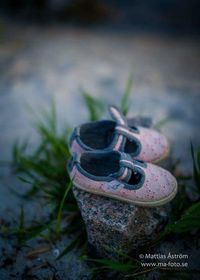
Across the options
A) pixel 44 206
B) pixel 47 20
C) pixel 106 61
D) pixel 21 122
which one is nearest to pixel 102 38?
pixel 106 61

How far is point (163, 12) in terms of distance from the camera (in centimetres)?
491

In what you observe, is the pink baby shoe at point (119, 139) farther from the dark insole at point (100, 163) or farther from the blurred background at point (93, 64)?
the blurred background at point (93, 64)

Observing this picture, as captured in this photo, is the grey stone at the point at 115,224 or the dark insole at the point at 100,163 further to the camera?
the dark insole at the point at 100,163

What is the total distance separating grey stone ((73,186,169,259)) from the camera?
5.43 feet

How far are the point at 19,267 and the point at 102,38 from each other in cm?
324

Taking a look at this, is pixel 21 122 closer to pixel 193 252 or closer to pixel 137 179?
pixel 137 179

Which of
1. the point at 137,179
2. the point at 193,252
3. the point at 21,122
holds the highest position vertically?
the point at 137,179

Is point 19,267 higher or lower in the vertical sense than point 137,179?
lower

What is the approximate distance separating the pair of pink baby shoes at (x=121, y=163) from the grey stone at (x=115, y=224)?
0.06 meters

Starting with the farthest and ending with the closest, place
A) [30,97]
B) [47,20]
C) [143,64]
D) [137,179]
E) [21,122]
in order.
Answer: [47,20] → [143,64] → [30,97] → [21,122] → [137,179]

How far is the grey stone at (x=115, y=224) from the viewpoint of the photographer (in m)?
1.65

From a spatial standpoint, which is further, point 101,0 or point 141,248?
point 101,0

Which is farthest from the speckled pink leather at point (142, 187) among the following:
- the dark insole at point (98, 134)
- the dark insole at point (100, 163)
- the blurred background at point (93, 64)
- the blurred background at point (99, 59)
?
the blurred background at point (99, 59)

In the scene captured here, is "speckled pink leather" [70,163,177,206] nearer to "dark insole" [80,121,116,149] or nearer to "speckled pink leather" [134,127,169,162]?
"speckled pink leather" [134,127,169,162]
